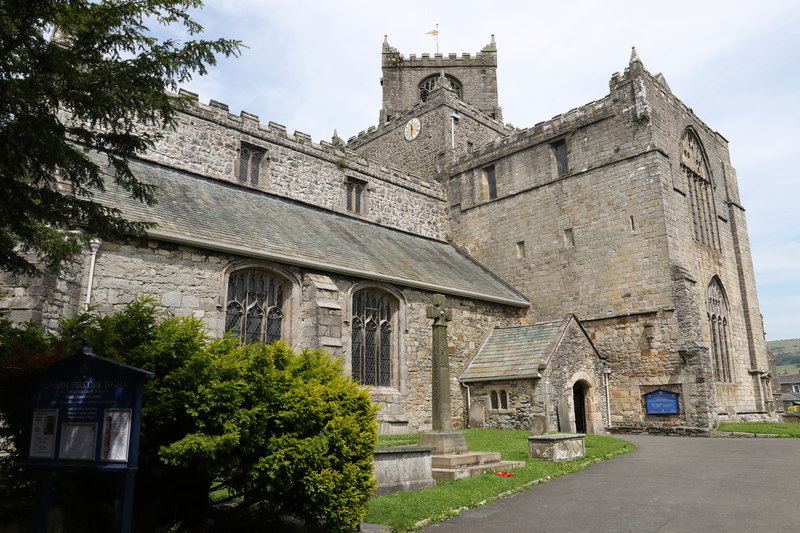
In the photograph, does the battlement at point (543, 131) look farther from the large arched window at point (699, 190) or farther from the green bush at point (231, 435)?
the green bush at point (231, 435)

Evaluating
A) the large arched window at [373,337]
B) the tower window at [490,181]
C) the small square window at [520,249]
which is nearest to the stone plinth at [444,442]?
the large arched window at [373,337]

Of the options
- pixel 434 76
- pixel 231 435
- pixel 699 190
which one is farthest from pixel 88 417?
pixel 434 76

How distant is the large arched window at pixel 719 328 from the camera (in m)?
21.7

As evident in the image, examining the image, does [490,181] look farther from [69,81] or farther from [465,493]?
[69,81]

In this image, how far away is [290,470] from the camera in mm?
5988

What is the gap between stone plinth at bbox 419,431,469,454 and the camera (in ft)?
33.7

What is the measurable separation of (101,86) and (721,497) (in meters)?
9.43

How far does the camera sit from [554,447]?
38.4ft

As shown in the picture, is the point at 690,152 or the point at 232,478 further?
the point at 690,152

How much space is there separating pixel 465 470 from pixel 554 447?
2808 millimetres

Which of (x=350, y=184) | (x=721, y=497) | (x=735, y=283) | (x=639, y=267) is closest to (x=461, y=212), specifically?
(x=350, y=184)

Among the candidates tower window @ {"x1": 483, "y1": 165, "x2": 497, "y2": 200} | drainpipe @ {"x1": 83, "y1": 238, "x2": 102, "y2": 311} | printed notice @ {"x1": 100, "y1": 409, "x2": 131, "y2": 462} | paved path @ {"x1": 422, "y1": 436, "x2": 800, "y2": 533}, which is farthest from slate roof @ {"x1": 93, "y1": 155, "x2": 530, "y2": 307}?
paved path @ {"x1": 422, "y1": 436, "x2": 800, "y2": 533}

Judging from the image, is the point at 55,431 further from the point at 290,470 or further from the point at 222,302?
the point at 222,302

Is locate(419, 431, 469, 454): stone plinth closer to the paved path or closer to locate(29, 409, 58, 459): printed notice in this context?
the paved path
